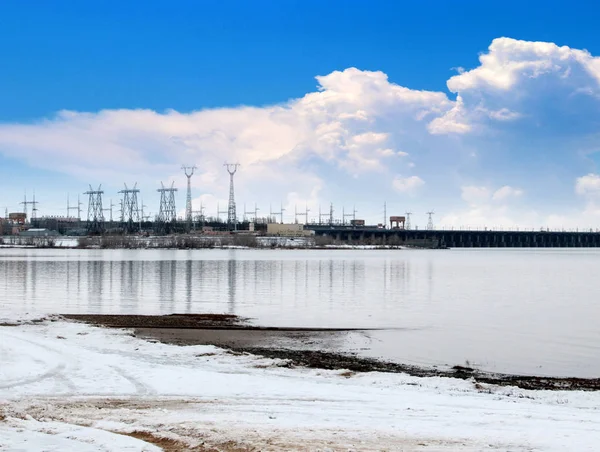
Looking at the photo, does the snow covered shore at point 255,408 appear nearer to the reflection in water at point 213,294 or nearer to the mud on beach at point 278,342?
the mud on beach at point 278,342

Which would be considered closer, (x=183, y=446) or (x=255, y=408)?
(x=183, y=446)

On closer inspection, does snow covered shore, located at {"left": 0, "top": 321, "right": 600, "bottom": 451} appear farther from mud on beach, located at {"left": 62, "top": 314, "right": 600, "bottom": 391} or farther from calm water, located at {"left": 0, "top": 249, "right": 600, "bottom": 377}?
calm water, located at {"left": 0, "top": 249, "right": 600, "bottom": 377}

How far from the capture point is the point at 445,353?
26406mm

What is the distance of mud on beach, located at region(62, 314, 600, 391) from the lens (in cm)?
2073

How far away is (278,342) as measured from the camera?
29.0m

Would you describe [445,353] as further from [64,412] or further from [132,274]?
[132,274]

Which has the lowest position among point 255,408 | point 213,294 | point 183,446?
point 213,294

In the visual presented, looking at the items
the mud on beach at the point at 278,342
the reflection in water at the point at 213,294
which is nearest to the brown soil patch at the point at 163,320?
the mud on beach at the point at 278,342

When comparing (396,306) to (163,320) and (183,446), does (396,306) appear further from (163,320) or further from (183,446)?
(183,446)

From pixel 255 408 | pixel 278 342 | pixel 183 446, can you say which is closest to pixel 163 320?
pixel 278 342

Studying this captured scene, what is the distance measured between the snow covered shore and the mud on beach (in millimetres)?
1910

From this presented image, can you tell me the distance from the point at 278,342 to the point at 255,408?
14109 mm

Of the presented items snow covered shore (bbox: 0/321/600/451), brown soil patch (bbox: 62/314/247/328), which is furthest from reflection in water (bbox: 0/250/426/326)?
snow covered shore (bbox: 0/321/600/451)

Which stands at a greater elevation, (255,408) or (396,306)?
(255,408)
